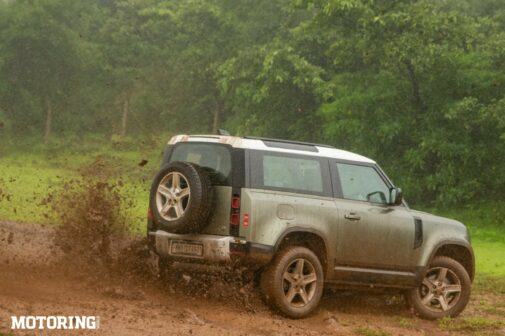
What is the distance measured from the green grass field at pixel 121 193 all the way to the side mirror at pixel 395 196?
3.24 meters

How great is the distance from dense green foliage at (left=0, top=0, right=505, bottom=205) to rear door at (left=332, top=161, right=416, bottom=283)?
14.7 m

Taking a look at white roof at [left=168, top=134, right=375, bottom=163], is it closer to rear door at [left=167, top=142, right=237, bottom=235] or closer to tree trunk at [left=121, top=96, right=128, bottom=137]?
rear door at [left=167, top=142, right=237, bottom=235]

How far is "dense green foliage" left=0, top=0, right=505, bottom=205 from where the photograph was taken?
1040 inches

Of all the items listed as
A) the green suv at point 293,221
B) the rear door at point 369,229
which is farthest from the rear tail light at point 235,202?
the rear door at point 369,229

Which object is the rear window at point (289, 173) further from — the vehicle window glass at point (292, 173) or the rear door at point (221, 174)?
the rear door at point (221, 174)

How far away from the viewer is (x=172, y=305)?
9.46 m

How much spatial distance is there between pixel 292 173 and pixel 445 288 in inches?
107

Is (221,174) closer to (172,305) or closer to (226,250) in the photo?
(226,250)

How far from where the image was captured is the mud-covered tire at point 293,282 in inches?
367

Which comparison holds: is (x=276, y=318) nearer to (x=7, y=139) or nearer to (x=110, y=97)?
(x=7, y=139)

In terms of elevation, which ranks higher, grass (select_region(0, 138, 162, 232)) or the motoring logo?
grass (select_region(0, 138, 162, 232))

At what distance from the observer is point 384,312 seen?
35.9ft

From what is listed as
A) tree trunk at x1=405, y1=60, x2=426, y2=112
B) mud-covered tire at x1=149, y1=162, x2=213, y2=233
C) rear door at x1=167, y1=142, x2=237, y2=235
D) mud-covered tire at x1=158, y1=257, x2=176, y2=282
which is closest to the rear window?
rear door at x1=167, y1=142, x2=237, y2=235

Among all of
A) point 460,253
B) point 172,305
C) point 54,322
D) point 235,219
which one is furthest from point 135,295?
point 460,253
